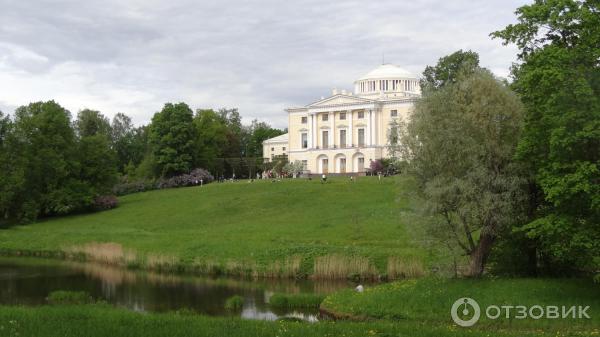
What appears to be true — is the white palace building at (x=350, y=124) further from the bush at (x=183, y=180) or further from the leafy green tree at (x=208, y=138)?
the bush at (x=183, y=180)

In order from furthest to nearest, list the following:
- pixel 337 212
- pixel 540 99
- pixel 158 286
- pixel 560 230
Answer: pixel 337 212 < pixel 158 286 < pixel 540 99 < pixel 560 230

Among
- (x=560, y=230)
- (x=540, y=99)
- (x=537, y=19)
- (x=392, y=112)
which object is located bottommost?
(x=560, y=230)

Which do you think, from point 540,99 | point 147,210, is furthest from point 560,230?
point 147,210

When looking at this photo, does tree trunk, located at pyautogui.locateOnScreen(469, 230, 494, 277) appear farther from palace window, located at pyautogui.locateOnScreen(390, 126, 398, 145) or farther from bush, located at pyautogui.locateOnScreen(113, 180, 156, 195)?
bush, located at pyautogui.locateOnScreen(113, 180, 156, 195)

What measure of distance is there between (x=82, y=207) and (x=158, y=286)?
123 feet

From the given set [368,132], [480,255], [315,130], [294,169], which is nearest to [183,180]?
[294,169]

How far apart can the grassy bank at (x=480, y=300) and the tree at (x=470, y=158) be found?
1828 millimetres

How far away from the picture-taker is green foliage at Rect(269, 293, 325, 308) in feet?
75.9

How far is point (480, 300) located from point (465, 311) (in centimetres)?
64

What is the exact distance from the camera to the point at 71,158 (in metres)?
63.6

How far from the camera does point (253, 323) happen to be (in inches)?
609

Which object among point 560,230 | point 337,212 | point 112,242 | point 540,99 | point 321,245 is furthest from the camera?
point 337,212

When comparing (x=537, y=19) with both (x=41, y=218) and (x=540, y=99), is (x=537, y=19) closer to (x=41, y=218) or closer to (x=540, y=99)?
(x=540, y=99)

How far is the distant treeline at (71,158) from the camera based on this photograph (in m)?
57.4
